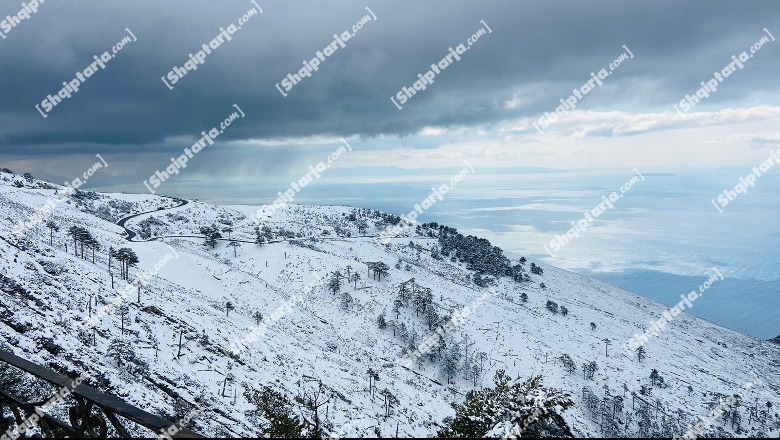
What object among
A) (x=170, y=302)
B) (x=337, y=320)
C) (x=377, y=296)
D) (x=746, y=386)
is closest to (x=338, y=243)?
(x=377, y=296)

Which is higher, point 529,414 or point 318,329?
point 529,414

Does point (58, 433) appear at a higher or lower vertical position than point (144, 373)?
higher

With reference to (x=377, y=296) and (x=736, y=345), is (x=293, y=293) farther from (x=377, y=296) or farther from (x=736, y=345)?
(x=736, y=345)

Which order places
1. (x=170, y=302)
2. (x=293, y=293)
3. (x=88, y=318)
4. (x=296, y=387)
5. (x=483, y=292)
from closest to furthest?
1. (x=88, y=318)
2. (x=296, y=387)
3. (x=170, y=302)
4. (x=293, y=293)
5. (x=483, y=292)

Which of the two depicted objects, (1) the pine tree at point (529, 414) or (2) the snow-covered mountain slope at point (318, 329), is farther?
(2) the snow-covered mountain slope at point (318, 329)

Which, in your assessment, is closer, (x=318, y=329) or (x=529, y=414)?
(x=529, y=414)

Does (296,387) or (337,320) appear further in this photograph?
(337,320)

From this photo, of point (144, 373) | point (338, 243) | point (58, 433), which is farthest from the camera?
point (338, 243)

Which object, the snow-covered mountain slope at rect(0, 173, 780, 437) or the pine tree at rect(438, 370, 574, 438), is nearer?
the pine tree at rect(438, 370, 574, 438)
